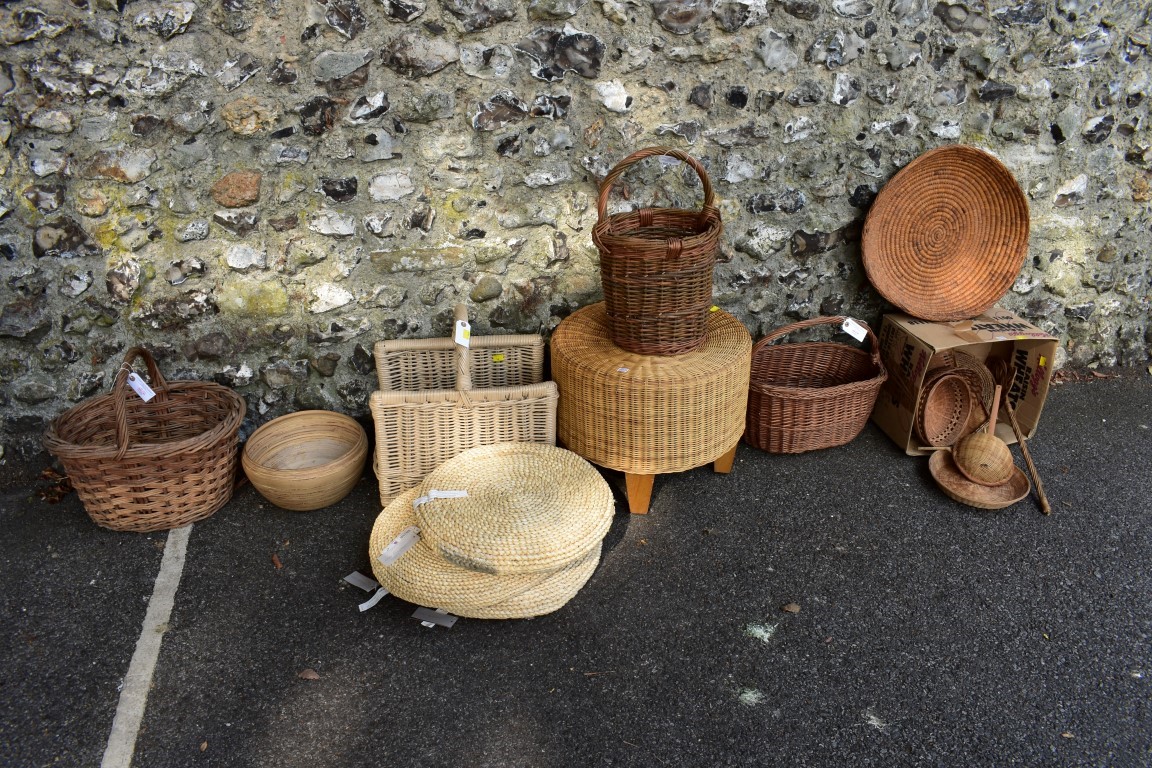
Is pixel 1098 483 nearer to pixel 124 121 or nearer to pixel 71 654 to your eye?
pixel 71 654

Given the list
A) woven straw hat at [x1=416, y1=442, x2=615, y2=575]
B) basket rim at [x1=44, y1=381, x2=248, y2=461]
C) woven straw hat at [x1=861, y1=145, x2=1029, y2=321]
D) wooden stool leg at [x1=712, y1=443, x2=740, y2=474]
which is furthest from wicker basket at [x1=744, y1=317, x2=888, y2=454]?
basket rim at [x1=44, y1=381, x2=248, y2=461]

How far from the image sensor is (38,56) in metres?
2.48

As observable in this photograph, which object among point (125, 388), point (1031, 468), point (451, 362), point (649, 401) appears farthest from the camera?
point (451, 362)

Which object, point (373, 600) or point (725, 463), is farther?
point (725, 463)

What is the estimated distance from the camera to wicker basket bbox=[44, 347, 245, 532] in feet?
8.23

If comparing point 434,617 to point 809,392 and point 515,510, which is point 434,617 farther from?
point 809,392

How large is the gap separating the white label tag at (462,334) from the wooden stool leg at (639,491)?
737mm

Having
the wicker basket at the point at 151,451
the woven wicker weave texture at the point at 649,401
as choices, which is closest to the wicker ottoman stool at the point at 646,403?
the woven wicker weave texture at the point at 649,401

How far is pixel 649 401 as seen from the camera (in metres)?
2.63

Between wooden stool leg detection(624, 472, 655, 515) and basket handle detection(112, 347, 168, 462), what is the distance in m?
1.65

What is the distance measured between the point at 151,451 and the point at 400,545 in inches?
35.1

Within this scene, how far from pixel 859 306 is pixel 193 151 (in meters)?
2.71

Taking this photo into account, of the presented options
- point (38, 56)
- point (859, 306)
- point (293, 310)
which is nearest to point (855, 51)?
point (859, 306)

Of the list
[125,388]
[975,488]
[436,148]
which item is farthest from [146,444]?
[975,488]
